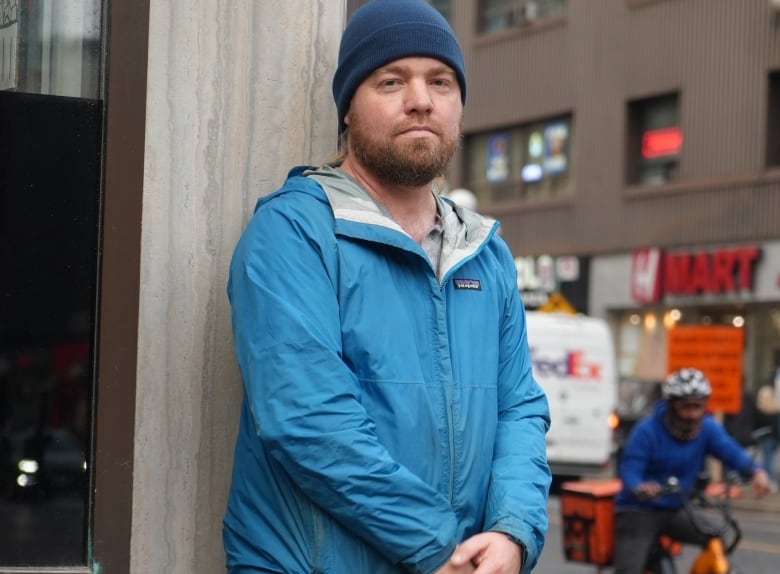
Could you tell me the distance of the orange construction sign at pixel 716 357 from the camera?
17.4 meters

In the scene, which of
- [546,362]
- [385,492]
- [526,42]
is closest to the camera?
[385,492]

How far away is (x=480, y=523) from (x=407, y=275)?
0.53 metres

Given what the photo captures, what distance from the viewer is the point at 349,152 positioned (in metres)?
3.40

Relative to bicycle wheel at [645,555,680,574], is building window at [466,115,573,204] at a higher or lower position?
higher

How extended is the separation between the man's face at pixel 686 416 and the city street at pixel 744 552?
1.73m

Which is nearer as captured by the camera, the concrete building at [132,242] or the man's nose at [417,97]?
the man's nose at [417,97]

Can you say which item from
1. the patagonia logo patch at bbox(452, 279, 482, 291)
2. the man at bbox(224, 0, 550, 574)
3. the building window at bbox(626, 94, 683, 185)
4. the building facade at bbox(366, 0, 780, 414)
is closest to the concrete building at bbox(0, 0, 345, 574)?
the man at bbox(224, 0, 550, 574)

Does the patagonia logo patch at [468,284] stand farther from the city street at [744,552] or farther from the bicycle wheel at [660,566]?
the city street at [744,552]

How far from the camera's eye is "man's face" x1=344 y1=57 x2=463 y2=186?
3260 mm

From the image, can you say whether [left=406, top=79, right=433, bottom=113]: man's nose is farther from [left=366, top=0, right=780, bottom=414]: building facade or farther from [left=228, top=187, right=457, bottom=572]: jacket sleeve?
[left=366, top=0, right=780, bottom=414]: building facade

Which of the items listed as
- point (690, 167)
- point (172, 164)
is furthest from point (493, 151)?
point (172, 164)

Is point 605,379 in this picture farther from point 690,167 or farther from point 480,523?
point 480,523

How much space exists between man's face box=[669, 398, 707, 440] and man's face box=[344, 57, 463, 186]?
6214 mm

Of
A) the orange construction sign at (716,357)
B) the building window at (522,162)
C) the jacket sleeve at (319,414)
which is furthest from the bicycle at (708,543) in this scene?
the building window at (522,162)
